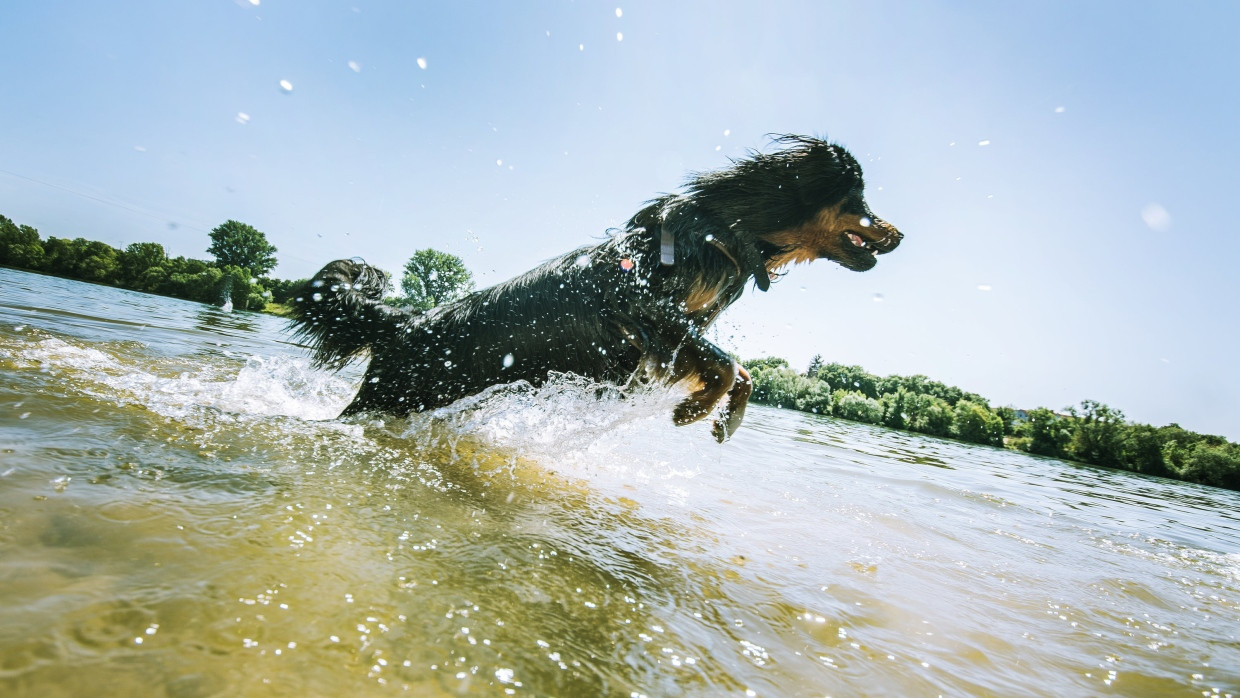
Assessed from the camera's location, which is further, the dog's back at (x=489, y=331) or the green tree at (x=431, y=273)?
the green tree at (x=431, y=273)

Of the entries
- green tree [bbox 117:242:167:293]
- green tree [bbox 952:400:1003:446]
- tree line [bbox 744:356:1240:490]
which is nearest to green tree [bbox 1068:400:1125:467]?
tree line [bbox 744:356:1240:490]

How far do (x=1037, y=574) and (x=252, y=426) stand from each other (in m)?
4.72

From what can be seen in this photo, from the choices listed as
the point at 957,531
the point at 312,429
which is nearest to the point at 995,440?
the point at 957,531

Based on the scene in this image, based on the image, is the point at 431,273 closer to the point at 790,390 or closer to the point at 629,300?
the point at 790,390

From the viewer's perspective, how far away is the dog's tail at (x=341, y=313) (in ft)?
13.5

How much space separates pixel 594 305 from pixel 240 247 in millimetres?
72033

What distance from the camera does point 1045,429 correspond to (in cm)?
5172

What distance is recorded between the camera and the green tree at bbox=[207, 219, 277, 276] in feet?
193

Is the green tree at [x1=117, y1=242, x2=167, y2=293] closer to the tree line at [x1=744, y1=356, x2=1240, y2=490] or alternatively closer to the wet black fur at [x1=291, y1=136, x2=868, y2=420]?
the tree line at [x1=744, y1=356, x2=1240, y2=490]

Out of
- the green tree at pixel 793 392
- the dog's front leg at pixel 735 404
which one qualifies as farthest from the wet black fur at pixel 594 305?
the green tree at pixel 793 392

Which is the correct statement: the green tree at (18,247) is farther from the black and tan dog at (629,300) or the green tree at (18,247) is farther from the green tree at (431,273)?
the black and tan dog at (629,300)

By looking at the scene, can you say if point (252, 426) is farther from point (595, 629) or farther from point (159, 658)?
point (595, 629)

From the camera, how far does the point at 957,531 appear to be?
396 centimetres

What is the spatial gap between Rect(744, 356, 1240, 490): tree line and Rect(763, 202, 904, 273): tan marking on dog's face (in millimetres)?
21598
